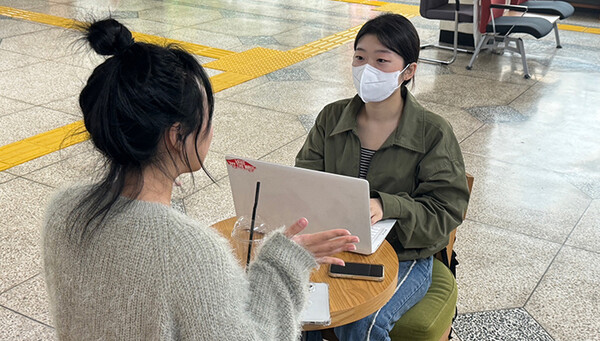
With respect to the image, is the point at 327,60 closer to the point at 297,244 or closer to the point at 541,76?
the point at 541,76

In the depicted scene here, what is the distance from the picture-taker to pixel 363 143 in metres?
2.59

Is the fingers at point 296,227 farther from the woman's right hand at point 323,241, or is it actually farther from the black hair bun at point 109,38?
the black hair bun at point 109,38

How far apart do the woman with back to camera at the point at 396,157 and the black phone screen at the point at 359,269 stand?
193 mm

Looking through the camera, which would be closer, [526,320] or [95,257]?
[95,257]

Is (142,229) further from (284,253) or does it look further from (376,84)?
(376,84)

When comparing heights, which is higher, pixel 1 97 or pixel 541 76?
pixel 1 97

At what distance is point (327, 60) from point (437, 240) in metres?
5.38

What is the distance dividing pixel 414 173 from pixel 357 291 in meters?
0.65

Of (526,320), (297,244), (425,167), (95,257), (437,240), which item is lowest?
(526,320)

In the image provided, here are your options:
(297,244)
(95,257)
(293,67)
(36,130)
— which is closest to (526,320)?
(297,244)

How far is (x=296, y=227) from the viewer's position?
170 centimetres

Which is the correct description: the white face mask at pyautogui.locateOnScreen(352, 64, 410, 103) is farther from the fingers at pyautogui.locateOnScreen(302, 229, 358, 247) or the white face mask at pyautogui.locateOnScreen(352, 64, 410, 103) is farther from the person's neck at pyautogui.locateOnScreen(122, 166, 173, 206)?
the person's neck at pyautogui.locateOnScreen(122, 166, 173, 206)

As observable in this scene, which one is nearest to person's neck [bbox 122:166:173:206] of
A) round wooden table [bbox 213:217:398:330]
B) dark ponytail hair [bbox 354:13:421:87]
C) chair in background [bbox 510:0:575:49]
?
round wooden table [bbox 213:217:398:330]

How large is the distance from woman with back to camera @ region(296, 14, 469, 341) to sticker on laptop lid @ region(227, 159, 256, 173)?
453mm
